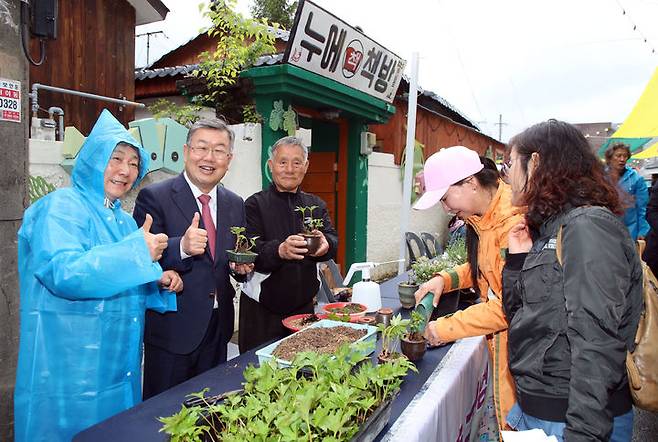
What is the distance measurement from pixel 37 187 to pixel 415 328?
10.0ft

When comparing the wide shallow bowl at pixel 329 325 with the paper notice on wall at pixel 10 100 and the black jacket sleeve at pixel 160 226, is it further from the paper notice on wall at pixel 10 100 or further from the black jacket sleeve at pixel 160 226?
the paper notice on wall at pixel 10 100

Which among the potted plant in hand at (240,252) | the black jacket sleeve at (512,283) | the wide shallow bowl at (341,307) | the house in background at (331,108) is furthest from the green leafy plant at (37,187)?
the black jacket sleeve at (512,283)

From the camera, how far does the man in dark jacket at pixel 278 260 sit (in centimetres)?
283

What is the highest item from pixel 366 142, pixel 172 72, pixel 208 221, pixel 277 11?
pixel 277 11

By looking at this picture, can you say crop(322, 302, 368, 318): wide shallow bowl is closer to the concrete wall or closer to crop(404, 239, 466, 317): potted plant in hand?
crop(404, 239, 466, 317): potted plant in hand

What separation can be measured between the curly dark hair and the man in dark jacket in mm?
1343

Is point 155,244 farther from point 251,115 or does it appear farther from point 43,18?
point 251,115

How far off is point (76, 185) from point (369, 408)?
161 cm

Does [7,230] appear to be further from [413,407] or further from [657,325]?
[657,325]

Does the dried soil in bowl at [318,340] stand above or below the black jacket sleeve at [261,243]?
below

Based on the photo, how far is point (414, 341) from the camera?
2.03 meters

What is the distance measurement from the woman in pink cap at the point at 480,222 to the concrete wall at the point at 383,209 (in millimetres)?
5820

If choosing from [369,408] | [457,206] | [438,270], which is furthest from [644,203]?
[369,408]

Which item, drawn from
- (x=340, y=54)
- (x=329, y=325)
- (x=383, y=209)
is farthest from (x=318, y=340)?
(x=383, y=209)
